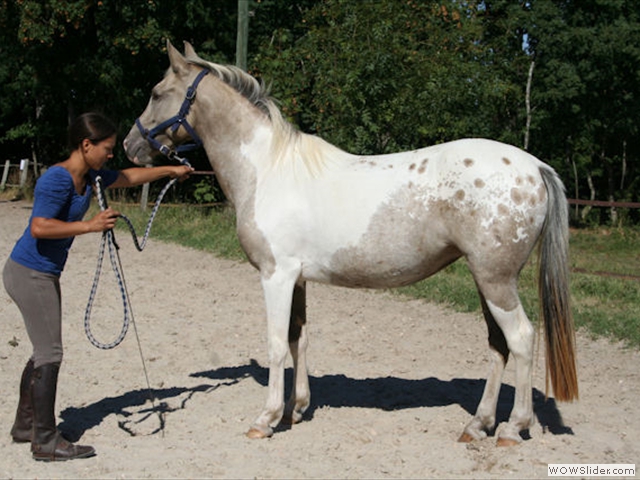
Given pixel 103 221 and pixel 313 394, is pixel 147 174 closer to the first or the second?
pixel 103 221

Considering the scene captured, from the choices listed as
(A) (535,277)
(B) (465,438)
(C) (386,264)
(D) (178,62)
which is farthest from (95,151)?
(A) (535,277)

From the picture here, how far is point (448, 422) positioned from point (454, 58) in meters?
8.59

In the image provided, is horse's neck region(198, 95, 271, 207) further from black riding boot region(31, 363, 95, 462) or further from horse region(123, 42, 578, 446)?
black riding boot region(31, 363, 95, 462)

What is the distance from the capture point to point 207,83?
473cm

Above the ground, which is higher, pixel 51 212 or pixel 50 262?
pixel 51 212

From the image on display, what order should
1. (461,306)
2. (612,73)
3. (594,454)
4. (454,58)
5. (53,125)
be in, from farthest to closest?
(53,125) < (612,73) < (454,58) < (461,306) < (594,454)

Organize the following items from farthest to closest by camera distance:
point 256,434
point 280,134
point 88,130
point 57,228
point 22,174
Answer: point 22,174, point 280,134, point 256,434, point 88,130, point 57,228

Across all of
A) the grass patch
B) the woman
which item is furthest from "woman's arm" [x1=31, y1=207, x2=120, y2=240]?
the grass patch

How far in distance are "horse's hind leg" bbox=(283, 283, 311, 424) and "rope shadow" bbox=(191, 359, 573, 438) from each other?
18cm

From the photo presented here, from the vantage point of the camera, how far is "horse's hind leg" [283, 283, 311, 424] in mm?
4785

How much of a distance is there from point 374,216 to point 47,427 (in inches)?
85.8

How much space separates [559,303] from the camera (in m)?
4.26

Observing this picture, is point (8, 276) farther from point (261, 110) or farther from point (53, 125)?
point (53, 125)

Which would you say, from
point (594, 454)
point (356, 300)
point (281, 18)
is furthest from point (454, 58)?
point (281, 18)
